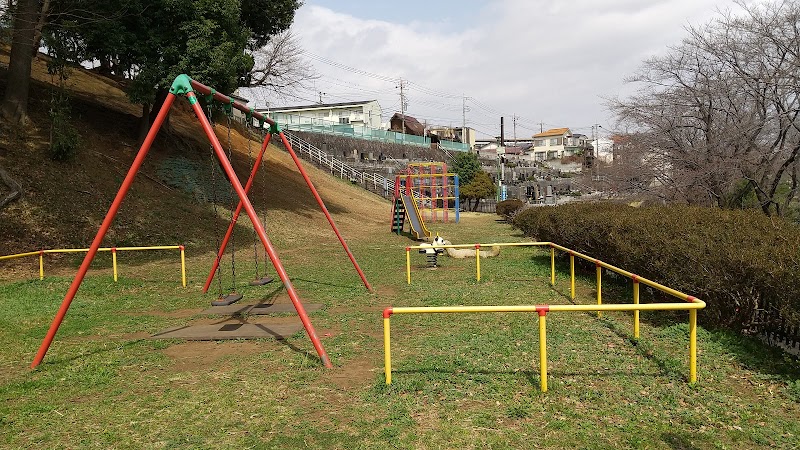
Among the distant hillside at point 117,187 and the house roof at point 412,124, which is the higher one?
the house roof at point 412,124

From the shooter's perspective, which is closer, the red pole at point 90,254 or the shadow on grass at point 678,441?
the shadow on grass at point 678,441

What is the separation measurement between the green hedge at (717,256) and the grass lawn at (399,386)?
1.56ft

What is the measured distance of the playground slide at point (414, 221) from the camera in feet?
64.6

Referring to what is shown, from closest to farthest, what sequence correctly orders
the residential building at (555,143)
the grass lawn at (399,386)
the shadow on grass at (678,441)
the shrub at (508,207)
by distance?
the shadow on grass at (678,441), the grass lawn at (399,386), the shrub at (508,207), the residential building at (555,143)

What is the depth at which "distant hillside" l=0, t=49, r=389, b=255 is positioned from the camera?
44.5 ft

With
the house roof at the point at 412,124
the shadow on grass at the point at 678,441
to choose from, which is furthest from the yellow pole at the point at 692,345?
the house roof at the point at 412,124

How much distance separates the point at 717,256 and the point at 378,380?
3874 mm

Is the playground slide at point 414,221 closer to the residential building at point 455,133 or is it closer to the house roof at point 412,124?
the house roof at point 412,124

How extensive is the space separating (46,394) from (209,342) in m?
1.90

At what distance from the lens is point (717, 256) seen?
563 centimetres

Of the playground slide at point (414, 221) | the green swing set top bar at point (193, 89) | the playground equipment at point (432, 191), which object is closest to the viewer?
the green swing set top bar at point (193, 89)

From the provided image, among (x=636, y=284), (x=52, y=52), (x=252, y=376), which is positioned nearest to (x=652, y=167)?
(x=636, y=284)

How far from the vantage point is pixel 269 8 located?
773 inches

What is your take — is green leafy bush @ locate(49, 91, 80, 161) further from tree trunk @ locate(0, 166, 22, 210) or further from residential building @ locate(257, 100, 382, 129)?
residential building @ locate(257, 100, 382, 129)
